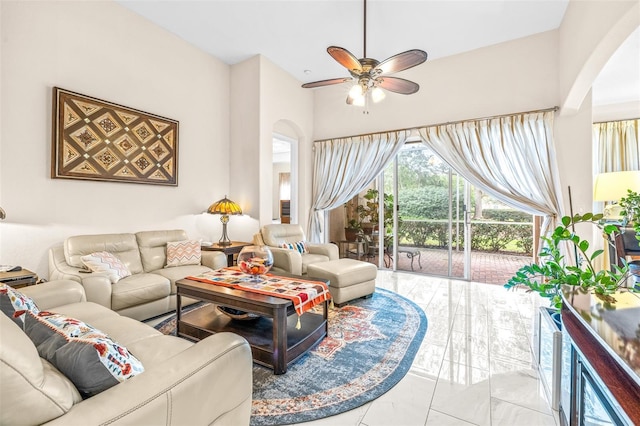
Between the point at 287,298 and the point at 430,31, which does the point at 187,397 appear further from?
the point at 430,31

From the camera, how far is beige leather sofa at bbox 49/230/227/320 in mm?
2533

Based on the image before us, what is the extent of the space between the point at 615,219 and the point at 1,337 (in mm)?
5986

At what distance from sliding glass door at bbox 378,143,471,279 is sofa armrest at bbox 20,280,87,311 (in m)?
4.17

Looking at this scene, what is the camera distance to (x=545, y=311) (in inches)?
73.7

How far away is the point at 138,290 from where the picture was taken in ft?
8.76

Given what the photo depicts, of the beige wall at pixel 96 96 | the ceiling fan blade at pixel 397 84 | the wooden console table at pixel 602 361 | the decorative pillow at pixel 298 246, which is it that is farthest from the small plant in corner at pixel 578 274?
the beige wall at pixel 96 96

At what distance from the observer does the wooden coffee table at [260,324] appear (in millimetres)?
2006

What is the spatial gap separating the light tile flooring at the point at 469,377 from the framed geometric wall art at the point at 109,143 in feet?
10.7

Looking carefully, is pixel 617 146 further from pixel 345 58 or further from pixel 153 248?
pixel 153 248

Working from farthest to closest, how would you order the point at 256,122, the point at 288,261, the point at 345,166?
the point at 345,166 → the point at 256,122 → the point at 288,261

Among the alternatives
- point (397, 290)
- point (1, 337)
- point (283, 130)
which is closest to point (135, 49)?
point (283, 130)

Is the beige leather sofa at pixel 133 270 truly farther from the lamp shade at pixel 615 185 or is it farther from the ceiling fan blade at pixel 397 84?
the lamp shade at pixel 615 185

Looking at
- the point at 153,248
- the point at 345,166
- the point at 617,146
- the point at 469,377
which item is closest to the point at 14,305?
the point at 153,248

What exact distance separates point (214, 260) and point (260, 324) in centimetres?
134
